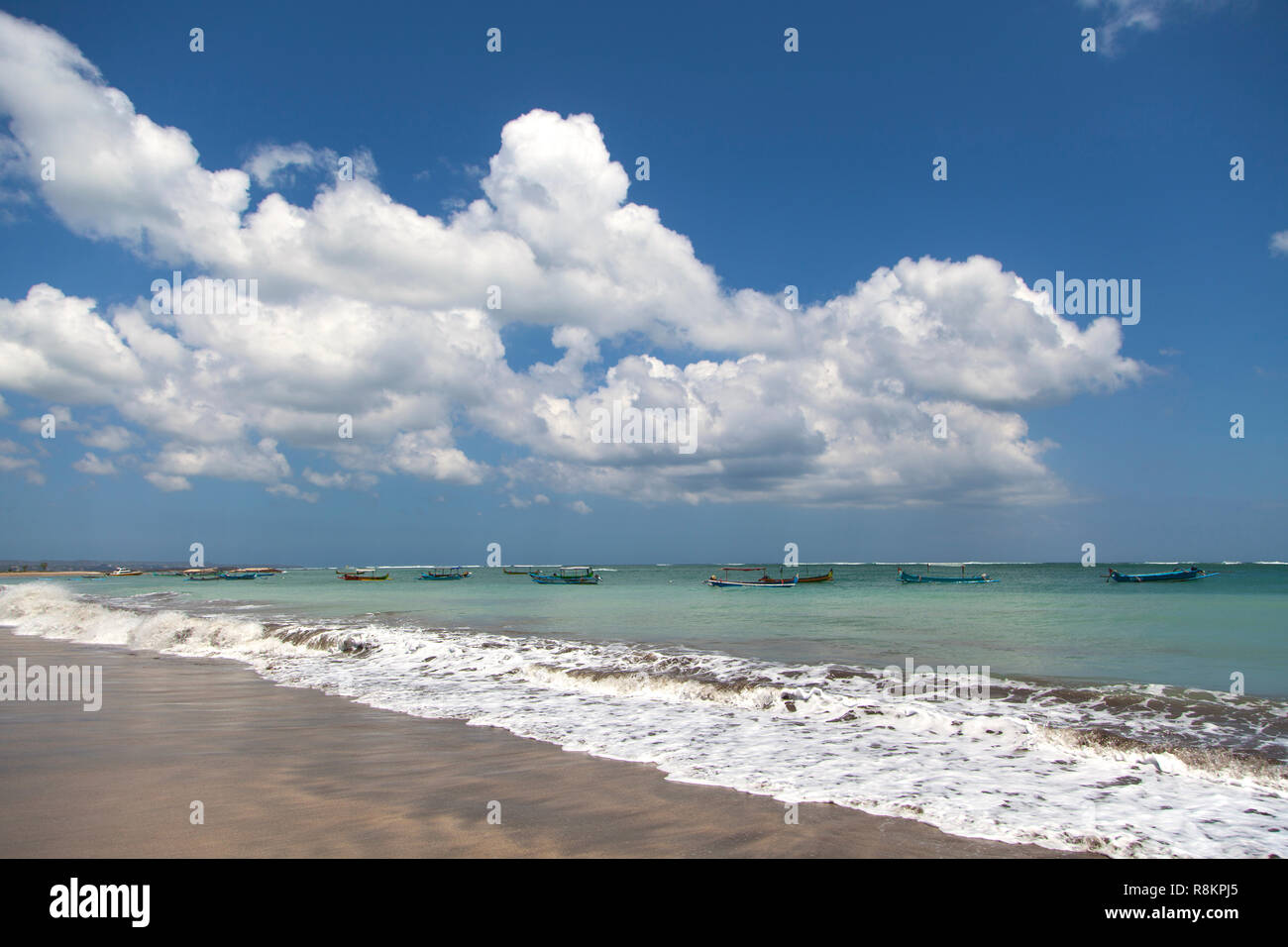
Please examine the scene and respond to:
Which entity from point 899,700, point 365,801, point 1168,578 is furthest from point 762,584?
point 365,801

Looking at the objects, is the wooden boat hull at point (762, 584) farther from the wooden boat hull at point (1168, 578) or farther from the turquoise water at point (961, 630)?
the wooden boat hull at point (1168, 578)

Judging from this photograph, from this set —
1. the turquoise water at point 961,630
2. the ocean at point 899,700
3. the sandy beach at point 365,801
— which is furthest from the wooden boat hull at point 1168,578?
the sandy beach at point 365,801

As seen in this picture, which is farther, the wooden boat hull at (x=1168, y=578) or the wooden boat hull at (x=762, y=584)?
the wooden boat hull at (x=1168, y=578)

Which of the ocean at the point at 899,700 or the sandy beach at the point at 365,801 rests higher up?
the sandy beach at the point at 365,801

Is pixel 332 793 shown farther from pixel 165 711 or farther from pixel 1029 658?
pixel 1029 658

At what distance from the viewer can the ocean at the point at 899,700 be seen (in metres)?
7.40

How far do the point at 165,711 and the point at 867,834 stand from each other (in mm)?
11935

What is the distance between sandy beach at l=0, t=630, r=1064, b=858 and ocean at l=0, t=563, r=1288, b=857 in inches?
31.2

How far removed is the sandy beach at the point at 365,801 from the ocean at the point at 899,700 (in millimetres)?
792

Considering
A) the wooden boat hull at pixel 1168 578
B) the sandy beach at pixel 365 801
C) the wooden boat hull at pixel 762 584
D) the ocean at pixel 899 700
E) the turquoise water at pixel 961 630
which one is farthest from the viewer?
the wooden boat hull at pixel 1168 578
